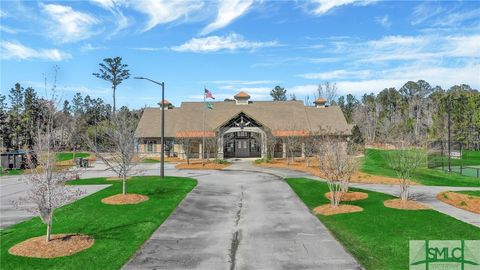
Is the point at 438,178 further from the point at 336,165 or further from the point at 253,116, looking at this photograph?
the point at 253,116

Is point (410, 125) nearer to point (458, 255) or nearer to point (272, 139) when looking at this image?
point (272, 139)

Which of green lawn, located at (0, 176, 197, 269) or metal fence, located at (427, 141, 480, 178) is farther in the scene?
metal fence, located at (427, 141, 480, 178)

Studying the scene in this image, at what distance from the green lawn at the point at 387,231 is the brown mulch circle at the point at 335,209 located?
16.6 inches

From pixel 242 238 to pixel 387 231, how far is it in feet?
16.3

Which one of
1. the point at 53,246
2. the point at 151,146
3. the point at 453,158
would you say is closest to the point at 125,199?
the point at 53,246

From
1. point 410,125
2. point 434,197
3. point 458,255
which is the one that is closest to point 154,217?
point 458,255

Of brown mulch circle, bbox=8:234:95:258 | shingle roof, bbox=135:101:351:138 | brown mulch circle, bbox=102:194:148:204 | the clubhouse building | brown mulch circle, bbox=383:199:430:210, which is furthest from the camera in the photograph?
shingle roof, bbox=135:101:351:138

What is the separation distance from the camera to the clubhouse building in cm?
4609

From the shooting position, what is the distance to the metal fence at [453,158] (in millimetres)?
34438

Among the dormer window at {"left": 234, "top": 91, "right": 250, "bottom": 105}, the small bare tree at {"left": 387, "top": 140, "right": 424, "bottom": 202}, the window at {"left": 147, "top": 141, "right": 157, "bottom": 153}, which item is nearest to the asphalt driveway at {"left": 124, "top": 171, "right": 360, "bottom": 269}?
the small bare tree at {"left": 387, "top": 140, "right": 424, "bottom": 202}

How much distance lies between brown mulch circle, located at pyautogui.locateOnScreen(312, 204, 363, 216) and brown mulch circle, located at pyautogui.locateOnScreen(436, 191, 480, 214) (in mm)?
5091

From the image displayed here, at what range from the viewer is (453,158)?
166 feet

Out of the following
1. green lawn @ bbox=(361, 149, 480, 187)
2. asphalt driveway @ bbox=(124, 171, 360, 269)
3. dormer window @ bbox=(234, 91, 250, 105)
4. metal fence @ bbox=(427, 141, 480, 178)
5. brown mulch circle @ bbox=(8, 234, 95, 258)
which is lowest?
asphalt driveway @ bbox=(124, 171, 360, 269)

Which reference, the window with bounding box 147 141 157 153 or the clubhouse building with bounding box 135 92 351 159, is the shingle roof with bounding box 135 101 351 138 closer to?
the clubhouse building with bounding box 135 92 351 159
